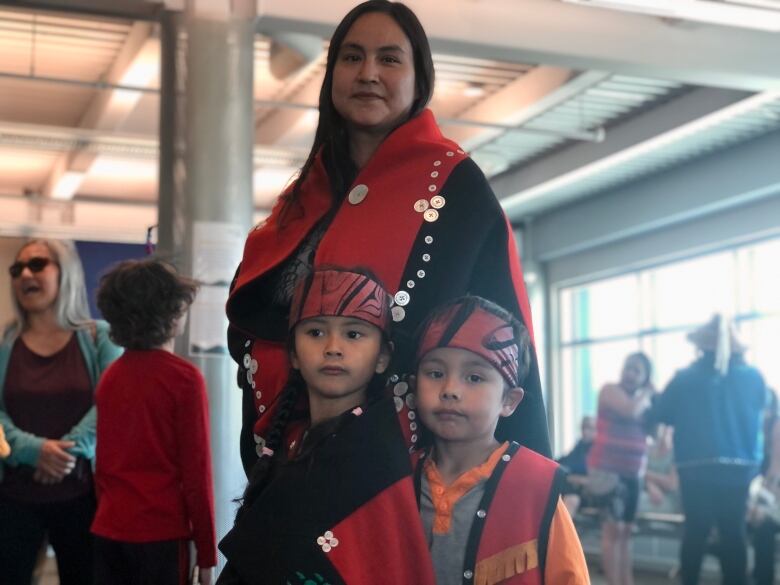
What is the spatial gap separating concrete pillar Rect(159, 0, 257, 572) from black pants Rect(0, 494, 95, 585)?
5.81ft

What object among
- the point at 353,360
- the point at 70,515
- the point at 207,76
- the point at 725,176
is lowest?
the point at 70,515

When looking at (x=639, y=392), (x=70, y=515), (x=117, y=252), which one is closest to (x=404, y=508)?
(x=70, y=515)

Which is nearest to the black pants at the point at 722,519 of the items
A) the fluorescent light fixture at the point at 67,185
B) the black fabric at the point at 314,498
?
the black fabric at the point at 314,498

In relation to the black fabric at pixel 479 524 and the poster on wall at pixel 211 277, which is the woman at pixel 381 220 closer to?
the black fabric at pixel 479 524

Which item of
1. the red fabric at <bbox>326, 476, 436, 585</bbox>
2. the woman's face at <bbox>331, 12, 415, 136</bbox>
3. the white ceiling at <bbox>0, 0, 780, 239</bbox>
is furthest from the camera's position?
the white ceiling at <bbox>0, 0, 780, 239</bbox>

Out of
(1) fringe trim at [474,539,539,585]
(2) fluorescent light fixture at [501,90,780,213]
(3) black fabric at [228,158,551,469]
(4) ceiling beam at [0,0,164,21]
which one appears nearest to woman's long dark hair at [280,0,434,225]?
(3) black fabric at [228,158,551,469]

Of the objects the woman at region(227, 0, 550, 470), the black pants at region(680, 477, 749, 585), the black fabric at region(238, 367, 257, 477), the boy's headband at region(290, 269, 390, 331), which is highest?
the woman at region(227, 0, 550, 470)

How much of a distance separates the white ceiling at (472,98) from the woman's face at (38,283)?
2.30 metres

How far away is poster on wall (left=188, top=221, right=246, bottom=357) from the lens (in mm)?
5477

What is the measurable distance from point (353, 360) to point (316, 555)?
278 mm

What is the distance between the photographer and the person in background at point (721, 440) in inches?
239

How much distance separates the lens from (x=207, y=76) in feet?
18.7

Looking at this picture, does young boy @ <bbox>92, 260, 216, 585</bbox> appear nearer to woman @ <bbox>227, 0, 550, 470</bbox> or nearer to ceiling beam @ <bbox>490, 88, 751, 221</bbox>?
woman @ <bbox>227, 0, 550, 470</bbox>

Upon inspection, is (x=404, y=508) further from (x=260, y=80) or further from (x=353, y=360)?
(x=260, y=80)
